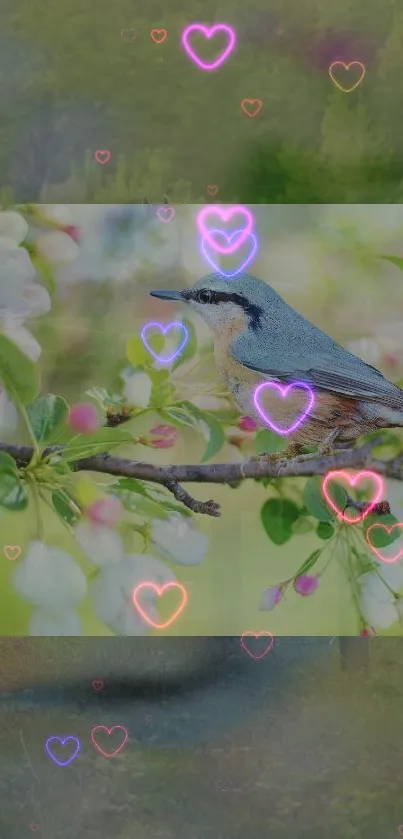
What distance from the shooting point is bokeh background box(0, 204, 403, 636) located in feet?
2.92

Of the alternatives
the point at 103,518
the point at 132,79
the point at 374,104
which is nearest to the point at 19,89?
the point at 132,79

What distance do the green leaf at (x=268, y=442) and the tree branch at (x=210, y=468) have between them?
2 cm

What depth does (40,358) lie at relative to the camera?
90 cm

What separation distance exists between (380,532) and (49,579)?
42 cm

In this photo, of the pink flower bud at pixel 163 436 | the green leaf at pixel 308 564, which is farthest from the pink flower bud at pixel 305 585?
the pink flower bud at pixel 163 436

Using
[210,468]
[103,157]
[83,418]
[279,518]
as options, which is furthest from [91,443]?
[103,157]

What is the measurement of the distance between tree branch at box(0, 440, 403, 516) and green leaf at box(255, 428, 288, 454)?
0.05ft

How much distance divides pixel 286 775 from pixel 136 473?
0.42 metres

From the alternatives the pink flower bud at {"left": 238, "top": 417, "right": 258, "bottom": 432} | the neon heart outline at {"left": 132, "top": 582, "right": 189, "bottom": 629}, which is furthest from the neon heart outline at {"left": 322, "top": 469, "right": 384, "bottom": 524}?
the neon heart outline at {"left": 132, "top": 582, "right": 189, "bottom": 629}

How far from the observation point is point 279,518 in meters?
0.89

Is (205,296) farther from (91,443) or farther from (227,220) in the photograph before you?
(91,443)

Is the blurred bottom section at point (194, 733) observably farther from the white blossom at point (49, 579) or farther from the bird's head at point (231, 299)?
the bird's head at point (231, 299)

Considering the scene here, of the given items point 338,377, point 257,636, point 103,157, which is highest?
point 103,157

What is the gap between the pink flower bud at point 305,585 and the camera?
2.93 ft
